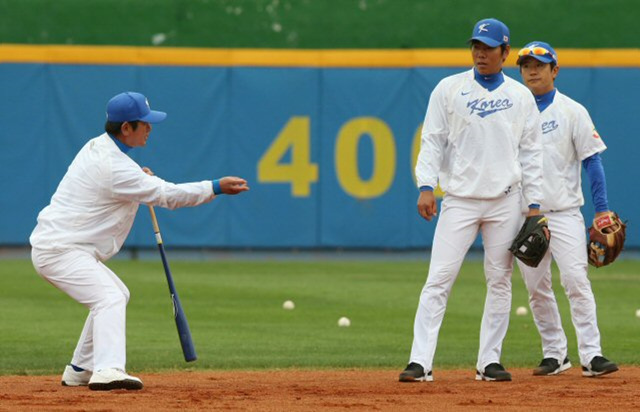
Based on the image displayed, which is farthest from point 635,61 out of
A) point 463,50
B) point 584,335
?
point 584,335

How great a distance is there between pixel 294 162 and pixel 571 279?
13097 millimetres

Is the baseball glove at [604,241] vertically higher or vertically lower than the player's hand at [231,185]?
lower

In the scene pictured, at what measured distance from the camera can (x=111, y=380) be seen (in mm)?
8078

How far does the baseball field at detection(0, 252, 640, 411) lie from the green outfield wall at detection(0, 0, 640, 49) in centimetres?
426

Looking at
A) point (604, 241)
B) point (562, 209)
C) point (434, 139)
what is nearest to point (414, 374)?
point (434, 139)

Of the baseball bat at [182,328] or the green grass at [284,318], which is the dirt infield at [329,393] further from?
the green grass at [284,318]

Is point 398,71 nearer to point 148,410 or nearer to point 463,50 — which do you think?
point 463,50

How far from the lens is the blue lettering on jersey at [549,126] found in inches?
372

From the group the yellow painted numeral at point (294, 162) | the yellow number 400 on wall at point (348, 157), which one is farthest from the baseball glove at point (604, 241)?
the yellow painted numeral at point (294, 162)

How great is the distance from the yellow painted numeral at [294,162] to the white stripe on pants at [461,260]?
43.3 feet

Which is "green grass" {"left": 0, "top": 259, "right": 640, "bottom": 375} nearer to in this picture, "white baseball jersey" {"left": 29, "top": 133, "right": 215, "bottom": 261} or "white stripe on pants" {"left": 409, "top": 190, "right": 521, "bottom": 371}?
"white stripe on pants" {"left": 409, "top": 190, "right": 521, "bottom": 371}

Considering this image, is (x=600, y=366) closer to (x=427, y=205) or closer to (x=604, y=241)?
(x=604, y=241)

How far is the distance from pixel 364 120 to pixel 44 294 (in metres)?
7.66

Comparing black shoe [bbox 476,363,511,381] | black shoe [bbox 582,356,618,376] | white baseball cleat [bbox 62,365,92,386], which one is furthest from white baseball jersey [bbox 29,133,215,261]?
black shoe [bbox 582,356,618,376]
